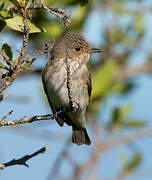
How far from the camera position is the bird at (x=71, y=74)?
153 inches

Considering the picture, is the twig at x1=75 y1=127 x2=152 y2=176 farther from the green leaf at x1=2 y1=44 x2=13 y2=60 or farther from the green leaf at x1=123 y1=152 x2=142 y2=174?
the green leaf at x1=2 y1=44 x2=13 y2=60

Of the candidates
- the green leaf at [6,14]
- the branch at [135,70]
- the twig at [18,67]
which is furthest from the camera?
the branch at [135,70]

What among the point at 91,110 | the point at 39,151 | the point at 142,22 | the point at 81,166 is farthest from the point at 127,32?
the point at 39,151

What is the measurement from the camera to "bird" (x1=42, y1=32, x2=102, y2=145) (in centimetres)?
388

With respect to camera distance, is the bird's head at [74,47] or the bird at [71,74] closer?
the bird at [71,74]

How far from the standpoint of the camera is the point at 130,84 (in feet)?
14.4

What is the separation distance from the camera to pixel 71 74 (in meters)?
3.91

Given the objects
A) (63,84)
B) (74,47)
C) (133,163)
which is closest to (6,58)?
(63,84)

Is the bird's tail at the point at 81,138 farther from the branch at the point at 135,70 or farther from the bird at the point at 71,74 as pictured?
the branch at the point at 135,70

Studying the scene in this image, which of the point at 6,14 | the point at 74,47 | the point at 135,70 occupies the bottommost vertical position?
the point at 135,70

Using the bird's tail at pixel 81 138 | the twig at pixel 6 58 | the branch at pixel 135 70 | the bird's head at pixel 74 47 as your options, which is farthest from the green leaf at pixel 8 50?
the bird's tail at pixel 81 138

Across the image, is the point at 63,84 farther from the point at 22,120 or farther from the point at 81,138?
the point at 22,120

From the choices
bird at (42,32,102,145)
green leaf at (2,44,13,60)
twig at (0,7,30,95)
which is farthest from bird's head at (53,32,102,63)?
twig at (0,7,30,95)

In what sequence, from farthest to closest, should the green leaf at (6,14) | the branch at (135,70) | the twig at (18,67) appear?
the branch at (135,70) → the green leaf at (6,14) → the twig at (18,67)
